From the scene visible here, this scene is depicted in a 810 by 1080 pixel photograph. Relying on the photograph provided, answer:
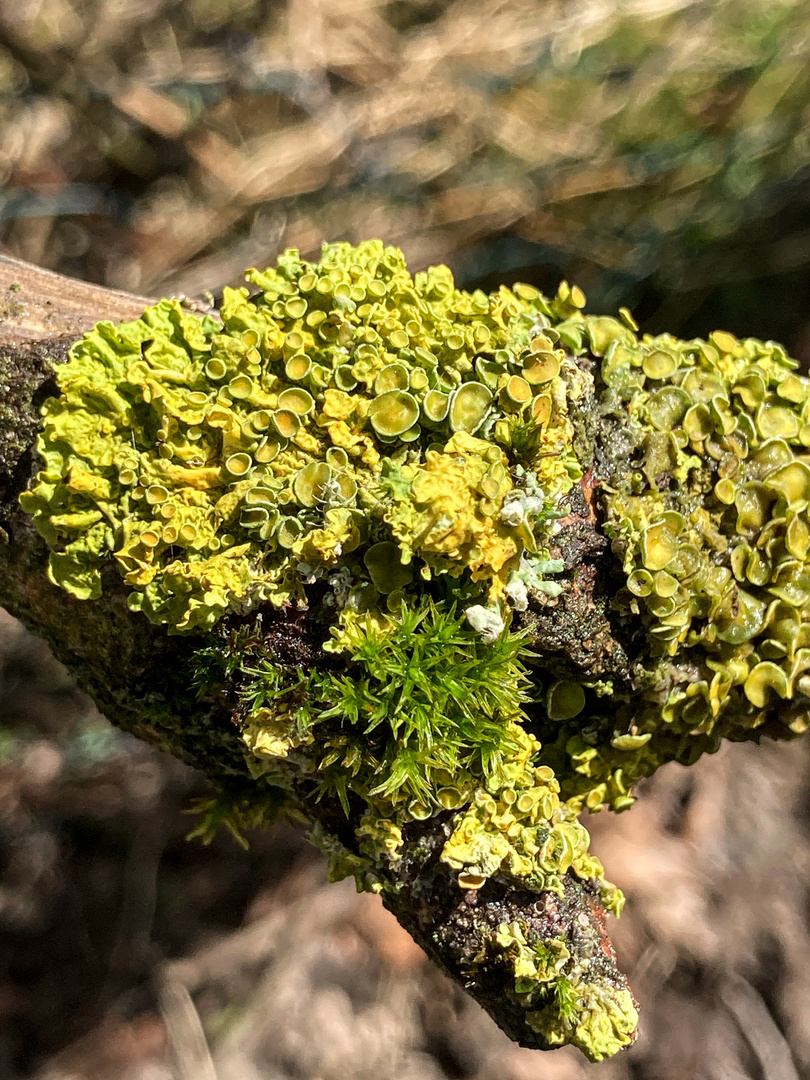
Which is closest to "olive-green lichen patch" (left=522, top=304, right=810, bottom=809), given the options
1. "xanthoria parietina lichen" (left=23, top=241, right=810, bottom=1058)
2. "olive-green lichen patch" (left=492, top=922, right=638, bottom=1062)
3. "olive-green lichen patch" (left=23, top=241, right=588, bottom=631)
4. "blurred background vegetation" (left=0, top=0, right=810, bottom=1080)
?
"xanthoria parietina lichen" (left=23, top=241, right=810, bottom=1058)

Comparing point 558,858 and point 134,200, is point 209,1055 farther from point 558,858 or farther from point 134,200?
point 134,200

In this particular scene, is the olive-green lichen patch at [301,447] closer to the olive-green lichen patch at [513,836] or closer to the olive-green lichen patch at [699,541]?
the olive-green lichen patch at [699,541]

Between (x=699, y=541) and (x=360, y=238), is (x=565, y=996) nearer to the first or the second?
(x=699, y=541)

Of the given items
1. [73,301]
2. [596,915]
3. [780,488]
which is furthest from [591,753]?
[73,301]

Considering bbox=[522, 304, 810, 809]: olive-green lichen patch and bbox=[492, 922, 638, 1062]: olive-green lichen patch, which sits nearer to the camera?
bbox=[492, 922, 638, 1062]: olive-green lichen patch

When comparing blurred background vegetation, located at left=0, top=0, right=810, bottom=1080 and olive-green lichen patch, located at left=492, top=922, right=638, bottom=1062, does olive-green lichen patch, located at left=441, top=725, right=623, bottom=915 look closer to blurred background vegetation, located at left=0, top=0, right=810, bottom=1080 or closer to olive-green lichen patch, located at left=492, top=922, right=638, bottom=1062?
olive-green lichen patch, located at left=492, top=922, right=638, bottom=1062
